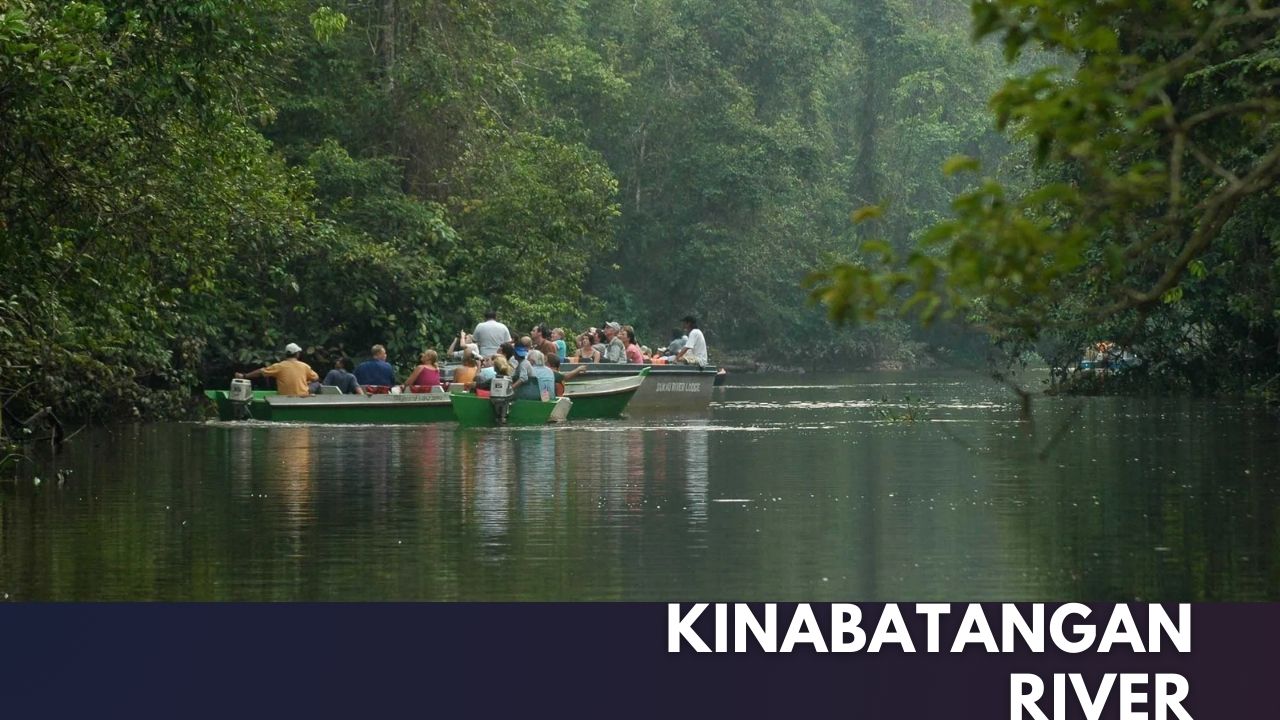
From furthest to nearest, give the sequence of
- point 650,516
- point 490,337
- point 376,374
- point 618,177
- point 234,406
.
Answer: point 618,177 < point 490,337 < point 376,374 < point 234,406 < point 650,516

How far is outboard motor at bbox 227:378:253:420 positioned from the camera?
106ft

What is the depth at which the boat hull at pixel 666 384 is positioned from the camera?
128 ft

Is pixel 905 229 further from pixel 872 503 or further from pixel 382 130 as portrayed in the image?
pixel 872 503

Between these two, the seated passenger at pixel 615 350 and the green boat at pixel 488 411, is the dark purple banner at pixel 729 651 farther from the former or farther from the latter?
the seated passenger at pixel 615 350

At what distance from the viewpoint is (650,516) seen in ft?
54.6

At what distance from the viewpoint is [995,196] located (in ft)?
20.6

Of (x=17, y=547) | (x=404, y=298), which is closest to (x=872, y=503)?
(x=17, y=547)

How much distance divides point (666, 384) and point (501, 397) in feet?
25.0

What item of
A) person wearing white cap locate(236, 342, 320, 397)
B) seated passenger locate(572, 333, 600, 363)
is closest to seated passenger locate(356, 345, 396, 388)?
person wearing white cap locate(236, 342, 320, 397)

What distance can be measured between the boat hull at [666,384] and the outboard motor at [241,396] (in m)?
7.73

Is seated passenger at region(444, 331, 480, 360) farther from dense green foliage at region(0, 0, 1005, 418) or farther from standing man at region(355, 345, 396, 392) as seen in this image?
standing man at region(355, 345, 396, 392)

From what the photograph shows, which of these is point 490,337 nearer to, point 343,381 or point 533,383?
point 343,381

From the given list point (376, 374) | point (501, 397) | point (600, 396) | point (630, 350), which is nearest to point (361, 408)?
point (376, 374)

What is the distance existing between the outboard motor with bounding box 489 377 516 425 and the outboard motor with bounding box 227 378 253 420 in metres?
3.61
